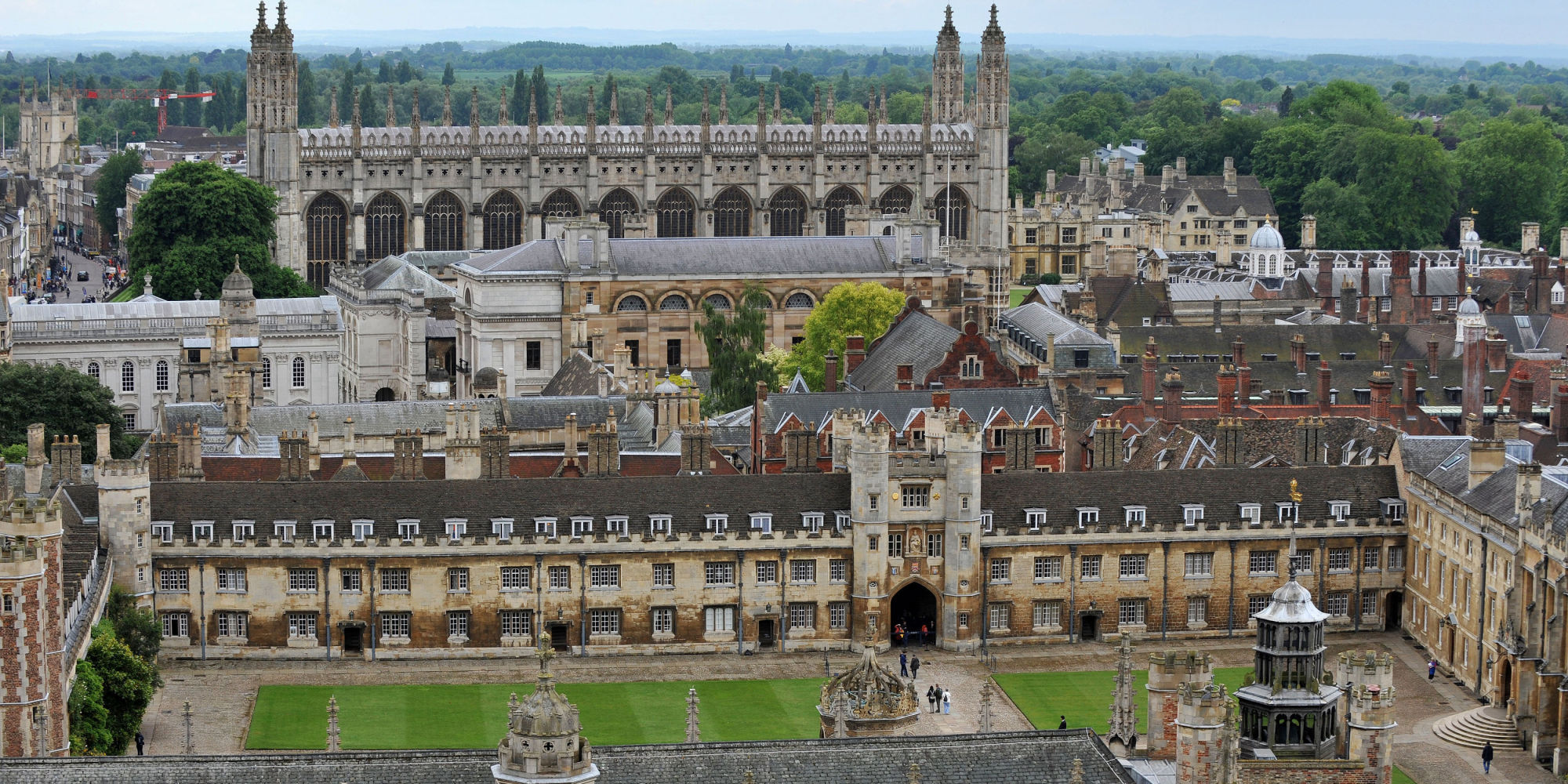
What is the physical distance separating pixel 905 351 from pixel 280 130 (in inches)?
2345

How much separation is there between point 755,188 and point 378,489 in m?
89.3

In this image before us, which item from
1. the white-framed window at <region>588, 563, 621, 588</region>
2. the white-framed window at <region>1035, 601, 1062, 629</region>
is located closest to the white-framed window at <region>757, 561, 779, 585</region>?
the white-framed window at <region>588, 563, 621, 588</region>

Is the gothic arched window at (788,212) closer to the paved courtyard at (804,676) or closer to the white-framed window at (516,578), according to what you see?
the paved courtyard at (804,676)

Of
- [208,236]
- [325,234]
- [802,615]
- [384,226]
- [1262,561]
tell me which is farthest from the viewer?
[384,226]

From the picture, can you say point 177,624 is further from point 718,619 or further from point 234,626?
point 718,619

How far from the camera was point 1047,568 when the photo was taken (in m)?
89.3

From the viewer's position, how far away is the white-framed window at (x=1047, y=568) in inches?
3511

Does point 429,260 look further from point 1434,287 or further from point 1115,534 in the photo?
point 1115,534

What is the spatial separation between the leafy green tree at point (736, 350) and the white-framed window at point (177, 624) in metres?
35.9

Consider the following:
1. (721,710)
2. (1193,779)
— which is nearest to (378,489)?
(721,710)

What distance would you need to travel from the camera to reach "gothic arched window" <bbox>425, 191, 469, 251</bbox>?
555 feet

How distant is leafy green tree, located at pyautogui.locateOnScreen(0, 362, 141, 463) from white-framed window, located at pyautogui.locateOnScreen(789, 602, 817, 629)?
3037 centimetres

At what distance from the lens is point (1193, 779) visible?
51812mm

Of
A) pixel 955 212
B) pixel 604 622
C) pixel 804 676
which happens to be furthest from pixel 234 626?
pixel 955 212
